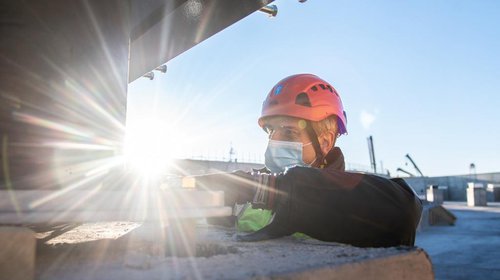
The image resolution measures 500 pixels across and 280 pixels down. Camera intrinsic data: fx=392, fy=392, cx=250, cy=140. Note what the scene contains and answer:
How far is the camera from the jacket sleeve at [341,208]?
1668 mm

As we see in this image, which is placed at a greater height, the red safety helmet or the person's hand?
the red safety helmet

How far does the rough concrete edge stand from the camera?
3.17ft

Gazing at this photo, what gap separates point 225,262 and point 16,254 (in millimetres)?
497

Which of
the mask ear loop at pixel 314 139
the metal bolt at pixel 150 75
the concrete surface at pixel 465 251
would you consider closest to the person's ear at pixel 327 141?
the mask ear loop at pixel 314 139

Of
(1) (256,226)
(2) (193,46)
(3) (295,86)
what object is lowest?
(1) (256,226)

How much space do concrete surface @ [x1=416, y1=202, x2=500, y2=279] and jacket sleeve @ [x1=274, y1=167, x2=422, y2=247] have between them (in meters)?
5.95

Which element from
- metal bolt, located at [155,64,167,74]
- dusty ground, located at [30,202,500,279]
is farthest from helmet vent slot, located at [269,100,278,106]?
dusty ground, located at [30,202,500,279]

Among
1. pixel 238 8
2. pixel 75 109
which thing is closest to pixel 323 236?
pixel 75 109

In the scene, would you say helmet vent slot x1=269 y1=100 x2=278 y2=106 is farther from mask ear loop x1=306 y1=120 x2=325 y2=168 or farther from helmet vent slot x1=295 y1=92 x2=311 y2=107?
mask ear loop x1=306 y1=120 x2=325 y2=168

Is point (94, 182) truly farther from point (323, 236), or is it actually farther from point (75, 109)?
point (323, 236)

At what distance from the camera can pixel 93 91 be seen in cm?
233

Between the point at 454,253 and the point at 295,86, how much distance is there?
7.89m

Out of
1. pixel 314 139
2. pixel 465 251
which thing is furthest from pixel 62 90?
pixel 465 251

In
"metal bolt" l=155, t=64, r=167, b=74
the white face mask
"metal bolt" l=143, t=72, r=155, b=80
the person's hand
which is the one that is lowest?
the person's hand
